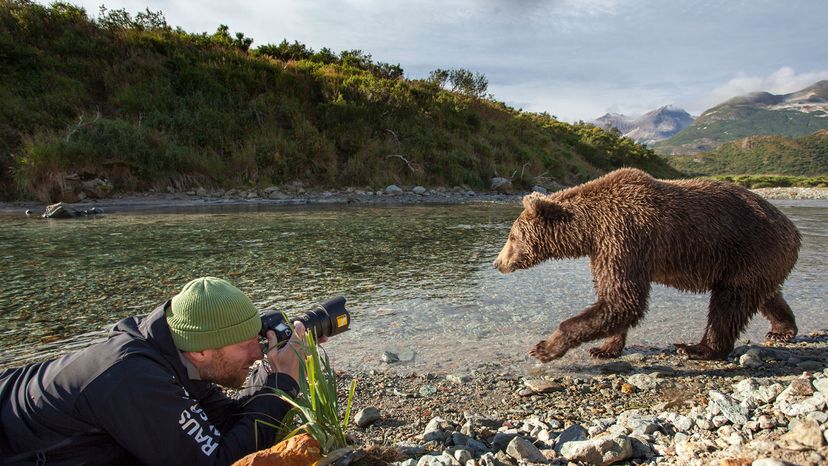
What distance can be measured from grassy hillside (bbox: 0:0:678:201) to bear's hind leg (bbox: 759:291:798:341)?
1954 centimetres

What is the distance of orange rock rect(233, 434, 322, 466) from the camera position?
2150 mm

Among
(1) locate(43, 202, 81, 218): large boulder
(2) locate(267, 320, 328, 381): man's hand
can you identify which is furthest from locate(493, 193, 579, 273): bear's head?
(1) locate(43, 202, 81, 218): large boulder

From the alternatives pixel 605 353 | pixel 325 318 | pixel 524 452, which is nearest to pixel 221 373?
pixel 325 318

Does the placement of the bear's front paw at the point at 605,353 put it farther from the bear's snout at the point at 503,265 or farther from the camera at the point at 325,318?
the camera at the point at 325,318

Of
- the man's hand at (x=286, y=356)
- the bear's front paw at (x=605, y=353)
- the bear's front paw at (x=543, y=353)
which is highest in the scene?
the man's hand at (x=286, y=356)

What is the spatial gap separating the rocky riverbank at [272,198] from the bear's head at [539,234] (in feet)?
49.5

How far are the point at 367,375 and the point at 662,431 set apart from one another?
7.23 ft

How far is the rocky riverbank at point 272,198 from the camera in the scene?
16.7 metres

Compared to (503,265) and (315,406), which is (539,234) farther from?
(315,406)

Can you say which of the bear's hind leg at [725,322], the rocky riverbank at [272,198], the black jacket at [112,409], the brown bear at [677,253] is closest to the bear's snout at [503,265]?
the brown bear at [677,253]

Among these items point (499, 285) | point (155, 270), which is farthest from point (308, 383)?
point (155, 270)

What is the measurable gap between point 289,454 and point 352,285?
200 inches

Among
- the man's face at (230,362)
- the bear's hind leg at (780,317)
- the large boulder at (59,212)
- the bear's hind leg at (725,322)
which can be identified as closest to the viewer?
the man's face at (230,362)

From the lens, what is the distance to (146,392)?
201 cm
